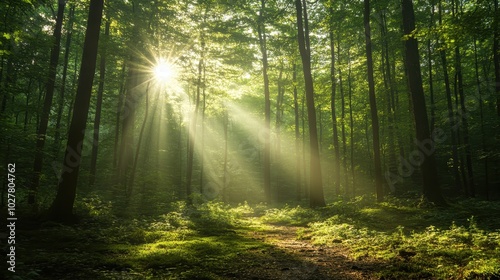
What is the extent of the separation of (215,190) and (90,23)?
2505 centimetres

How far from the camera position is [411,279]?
15.1 feet

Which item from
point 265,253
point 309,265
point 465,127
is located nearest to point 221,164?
point 465,127

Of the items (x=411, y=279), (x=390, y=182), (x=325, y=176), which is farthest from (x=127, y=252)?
(x=325, y=176)

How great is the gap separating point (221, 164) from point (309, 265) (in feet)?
108

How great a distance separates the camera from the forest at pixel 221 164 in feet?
19.0

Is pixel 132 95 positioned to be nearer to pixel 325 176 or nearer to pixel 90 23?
pixel 90 23

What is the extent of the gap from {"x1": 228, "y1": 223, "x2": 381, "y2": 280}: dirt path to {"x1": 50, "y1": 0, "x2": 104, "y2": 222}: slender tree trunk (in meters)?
6.35

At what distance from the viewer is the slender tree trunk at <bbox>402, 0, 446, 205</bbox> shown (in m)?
12.8

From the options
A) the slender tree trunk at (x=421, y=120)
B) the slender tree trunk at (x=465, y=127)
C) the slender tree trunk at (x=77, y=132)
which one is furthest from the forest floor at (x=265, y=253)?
the slender tree trunk at (x=465, y=127)

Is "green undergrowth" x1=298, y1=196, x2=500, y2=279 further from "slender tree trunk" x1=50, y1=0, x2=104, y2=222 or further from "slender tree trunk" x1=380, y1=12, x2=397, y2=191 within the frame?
"slender tree trunk" x1=380, y1=12, x2=397, y2=191

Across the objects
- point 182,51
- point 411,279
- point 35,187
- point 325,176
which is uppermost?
point 182,51

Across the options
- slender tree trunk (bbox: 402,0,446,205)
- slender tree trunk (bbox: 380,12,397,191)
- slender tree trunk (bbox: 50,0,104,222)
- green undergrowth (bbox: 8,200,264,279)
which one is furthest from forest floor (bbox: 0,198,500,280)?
slender tree trunk (bbox: 380,12,397,191)

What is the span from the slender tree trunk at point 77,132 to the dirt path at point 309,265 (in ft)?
20.8

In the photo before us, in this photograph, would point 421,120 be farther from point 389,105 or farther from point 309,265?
point 389,105
